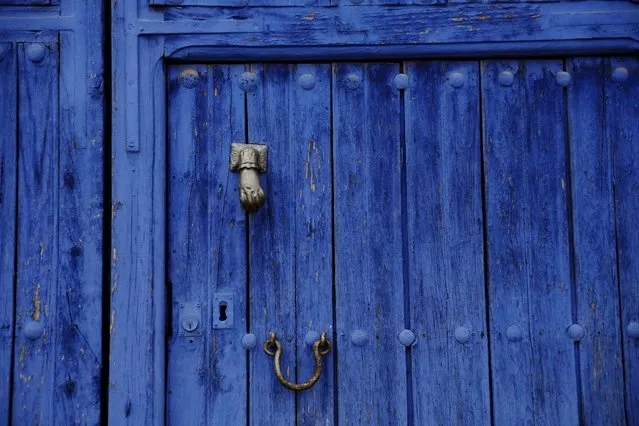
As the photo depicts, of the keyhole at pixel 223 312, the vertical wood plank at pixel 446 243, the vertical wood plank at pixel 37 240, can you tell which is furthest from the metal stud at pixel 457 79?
the vertical wood plank at pixel 37 240

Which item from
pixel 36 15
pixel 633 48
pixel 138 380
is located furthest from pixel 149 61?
pixel 633 48

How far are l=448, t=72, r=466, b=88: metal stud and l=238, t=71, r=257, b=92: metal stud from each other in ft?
1.36

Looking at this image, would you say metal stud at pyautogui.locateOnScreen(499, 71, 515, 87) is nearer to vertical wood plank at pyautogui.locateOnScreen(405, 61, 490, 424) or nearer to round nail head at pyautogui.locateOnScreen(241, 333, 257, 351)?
vertical wood plank at pyautogui.locateOnScreen(405, 61, 490, 424)

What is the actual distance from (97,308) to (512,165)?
0.91 meters

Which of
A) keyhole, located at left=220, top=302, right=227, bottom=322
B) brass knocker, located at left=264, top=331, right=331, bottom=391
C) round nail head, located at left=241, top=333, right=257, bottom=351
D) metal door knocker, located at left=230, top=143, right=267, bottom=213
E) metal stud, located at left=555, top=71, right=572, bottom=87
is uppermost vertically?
metal stud, located at left=555, top=71, right=572, bottom=87

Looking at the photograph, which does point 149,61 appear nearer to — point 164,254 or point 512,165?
point 164,254

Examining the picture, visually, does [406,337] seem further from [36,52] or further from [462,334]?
[36,52]

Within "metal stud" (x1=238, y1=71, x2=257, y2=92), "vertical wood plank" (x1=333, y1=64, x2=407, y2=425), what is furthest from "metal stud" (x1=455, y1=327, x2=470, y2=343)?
"metal stud" (x1=238, y1=71, x2=257, y2=92)

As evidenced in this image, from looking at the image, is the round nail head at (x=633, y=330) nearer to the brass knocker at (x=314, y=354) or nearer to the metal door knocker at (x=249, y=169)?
the brass knocker at (x=314, y=354)

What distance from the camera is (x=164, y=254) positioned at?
1452 mm

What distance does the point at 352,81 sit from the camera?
1.50 metres

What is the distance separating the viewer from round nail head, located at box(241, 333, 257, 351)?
4.75ft

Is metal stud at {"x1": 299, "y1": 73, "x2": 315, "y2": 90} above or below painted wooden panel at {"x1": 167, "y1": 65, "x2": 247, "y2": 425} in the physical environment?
above

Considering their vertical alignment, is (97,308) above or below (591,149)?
below
